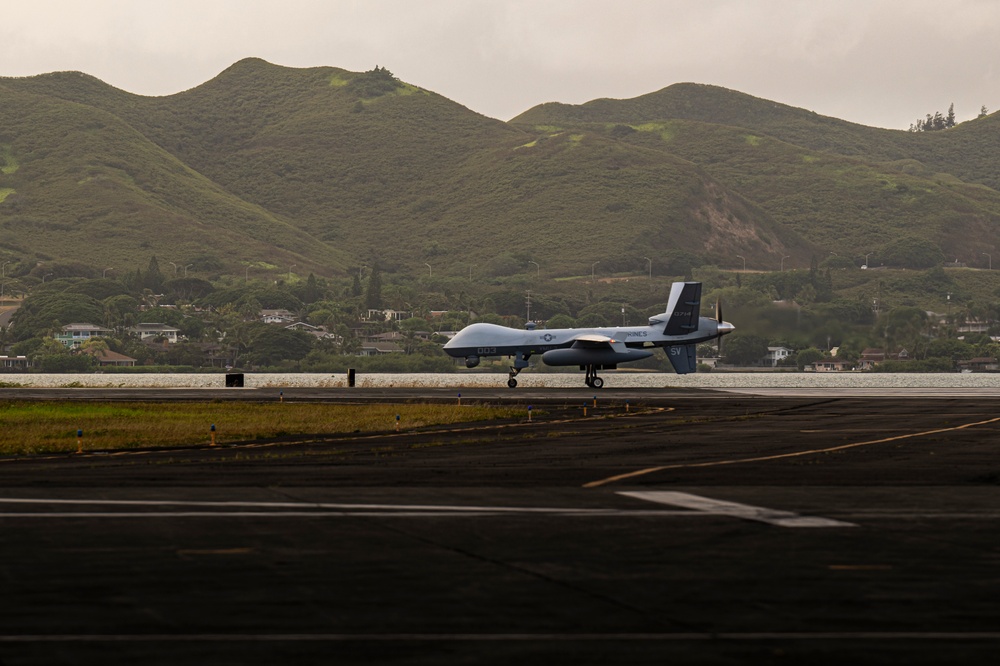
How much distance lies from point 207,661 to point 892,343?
396ft

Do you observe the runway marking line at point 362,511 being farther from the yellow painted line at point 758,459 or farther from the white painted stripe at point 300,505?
the yellow painted line at point 758,459

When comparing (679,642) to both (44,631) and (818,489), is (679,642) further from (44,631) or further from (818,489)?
(818,489)

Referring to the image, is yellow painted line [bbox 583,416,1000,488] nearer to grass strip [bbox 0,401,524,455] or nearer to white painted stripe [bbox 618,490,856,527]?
white painted stripe [bbox 618,490,856,527]

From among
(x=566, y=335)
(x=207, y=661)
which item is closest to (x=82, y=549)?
(x=207, y=661)

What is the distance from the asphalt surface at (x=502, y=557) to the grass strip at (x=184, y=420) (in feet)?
22.0

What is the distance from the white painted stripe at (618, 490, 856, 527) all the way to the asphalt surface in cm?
13

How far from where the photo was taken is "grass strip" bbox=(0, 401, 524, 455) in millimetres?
44969

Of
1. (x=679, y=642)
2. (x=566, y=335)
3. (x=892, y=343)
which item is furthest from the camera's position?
(x=892, y=343)

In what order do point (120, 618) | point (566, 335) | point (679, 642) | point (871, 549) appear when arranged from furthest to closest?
point (566, 335) < point (871, 549) < point (120, 618) < point (679, 642)

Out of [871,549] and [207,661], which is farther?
[871,549]

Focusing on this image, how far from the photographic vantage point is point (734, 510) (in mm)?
25047

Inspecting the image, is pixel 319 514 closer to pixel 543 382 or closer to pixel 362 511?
pixel 362 511

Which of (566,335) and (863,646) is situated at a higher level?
(566,335)

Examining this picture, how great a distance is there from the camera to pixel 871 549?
20250 millimetres
